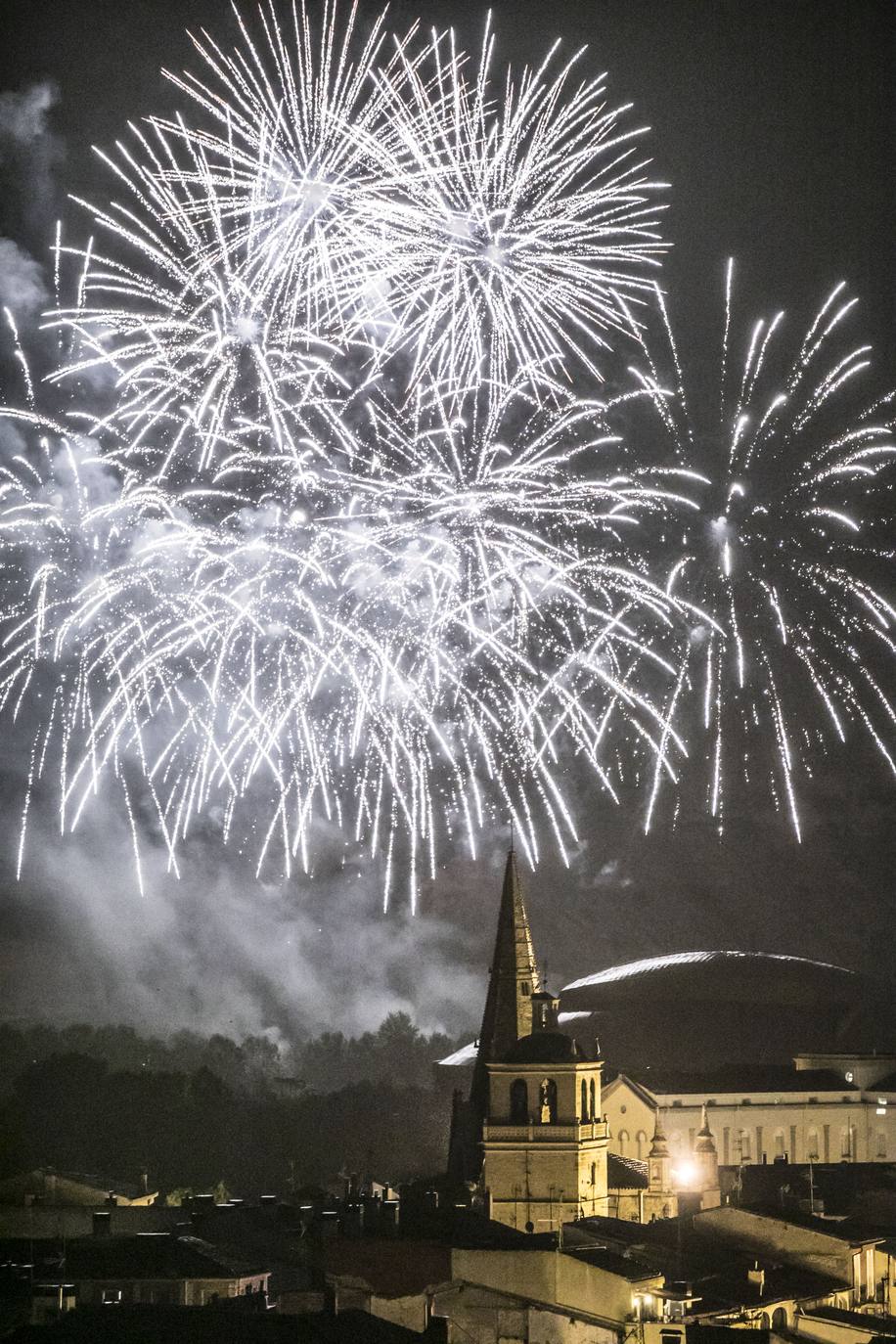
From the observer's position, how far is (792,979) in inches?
3927

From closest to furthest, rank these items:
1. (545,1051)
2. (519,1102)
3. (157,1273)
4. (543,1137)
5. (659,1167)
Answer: (157,1273), (543,1137), (519,1102), (545,1051), (659,1167)

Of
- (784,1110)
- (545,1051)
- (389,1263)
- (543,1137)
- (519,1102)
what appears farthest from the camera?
(784,1110)

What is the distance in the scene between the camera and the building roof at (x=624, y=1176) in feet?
182

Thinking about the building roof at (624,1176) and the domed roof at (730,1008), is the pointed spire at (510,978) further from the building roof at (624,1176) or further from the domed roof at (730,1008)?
the domed roof at (730,1008)

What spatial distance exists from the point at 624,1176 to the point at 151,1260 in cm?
2218

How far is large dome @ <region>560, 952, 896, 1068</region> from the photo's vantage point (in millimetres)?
94938

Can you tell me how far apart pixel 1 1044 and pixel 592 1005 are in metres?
30.5

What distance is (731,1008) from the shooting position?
98312mm

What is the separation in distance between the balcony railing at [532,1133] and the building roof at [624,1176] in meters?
6.46

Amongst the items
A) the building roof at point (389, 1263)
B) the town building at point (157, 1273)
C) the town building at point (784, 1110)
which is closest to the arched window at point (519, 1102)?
the building roof at point (389, 1263)

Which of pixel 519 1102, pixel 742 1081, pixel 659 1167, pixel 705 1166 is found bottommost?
pixel 659 1167

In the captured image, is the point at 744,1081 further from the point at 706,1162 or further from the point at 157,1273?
the point at 157,1273

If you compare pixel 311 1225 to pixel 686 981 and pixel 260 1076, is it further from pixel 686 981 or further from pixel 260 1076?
pixel 686 981

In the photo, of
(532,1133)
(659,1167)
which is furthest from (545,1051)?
(659,1167)
